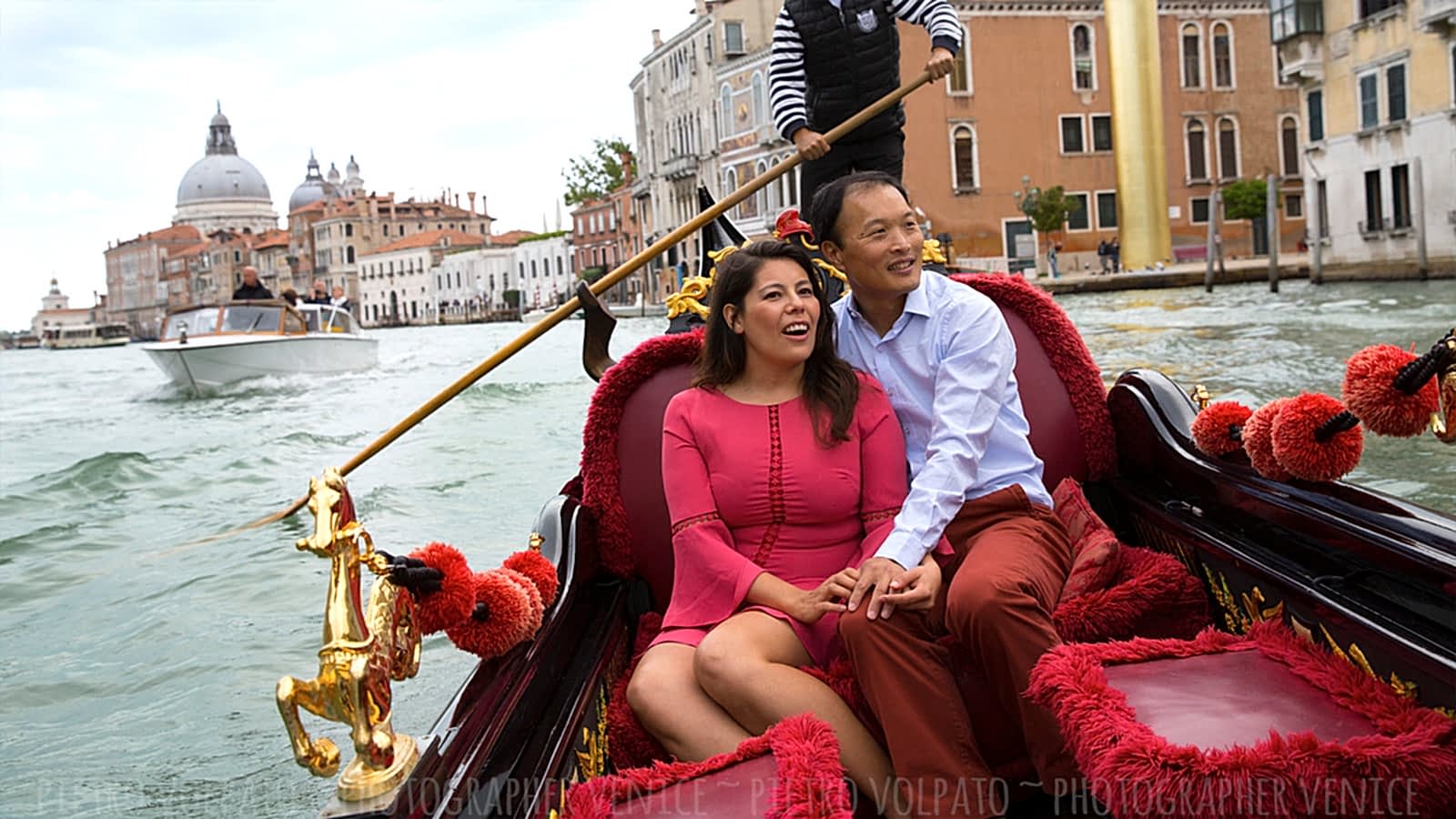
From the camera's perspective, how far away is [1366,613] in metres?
1.24

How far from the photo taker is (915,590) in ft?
4.51

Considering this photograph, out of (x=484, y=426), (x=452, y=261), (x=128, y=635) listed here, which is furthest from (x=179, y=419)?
(x=452, y=261)

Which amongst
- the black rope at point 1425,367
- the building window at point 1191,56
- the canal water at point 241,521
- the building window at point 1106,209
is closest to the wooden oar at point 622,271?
the canal water at point 241,521

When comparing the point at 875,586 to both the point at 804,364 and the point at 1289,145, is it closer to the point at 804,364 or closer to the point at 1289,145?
the point at 804,364

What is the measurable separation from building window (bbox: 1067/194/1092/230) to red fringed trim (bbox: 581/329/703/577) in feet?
76.8

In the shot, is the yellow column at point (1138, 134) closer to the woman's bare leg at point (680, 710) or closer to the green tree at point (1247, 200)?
the green tree at point (1247, 200)

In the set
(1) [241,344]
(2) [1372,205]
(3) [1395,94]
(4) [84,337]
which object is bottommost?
(1) [241,344]

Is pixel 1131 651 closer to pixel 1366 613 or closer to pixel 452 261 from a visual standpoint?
pixel 1366 613

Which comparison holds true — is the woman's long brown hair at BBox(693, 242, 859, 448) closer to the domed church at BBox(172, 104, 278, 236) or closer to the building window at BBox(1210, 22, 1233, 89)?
the building window at BBox(1210, 22, 1233, 89)

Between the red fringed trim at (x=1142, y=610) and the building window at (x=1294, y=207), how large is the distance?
26306 mm

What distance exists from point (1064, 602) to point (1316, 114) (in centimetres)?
1734

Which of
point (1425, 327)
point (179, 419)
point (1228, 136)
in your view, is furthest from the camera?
point (1228, 136)

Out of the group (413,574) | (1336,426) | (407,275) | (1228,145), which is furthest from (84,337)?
(1336,426)

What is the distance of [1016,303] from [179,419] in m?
9.79
